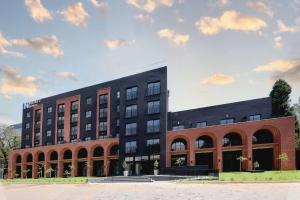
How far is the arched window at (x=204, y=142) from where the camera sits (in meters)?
60.7

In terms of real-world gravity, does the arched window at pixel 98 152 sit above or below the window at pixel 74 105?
below

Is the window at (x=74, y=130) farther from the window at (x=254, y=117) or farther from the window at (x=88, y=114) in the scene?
the window at (x=254, y=117)

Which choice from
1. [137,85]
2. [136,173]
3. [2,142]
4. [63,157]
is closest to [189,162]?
[136,173]

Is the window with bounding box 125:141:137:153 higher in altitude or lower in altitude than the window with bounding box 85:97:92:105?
lower

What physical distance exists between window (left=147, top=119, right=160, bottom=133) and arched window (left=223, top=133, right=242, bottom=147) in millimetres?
10647

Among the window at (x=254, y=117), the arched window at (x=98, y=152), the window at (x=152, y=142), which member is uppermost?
the window at (x=254, y=117)

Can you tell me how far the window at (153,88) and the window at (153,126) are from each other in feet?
14.5

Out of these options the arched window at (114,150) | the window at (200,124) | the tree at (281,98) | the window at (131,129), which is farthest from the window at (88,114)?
the tree at (281,98)

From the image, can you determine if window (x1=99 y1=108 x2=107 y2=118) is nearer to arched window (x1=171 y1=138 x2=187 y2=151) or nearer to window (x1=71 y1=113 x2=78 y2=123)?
window (x1=71 y1=113 x2=78 y2=123)

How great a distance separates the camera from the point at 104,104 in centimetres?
7869

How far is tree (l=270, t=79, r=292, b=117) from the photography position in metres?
59.0

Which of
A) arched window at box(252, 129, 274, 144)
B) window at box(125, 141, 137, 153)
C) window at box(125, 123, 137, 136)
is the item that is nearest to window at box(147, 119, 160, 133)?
window at box(125, 123, 137, 136)

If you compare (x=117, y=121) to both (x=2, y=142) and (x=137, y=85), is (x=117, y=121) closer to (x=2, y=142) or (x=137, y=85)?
(x=137, y=85)

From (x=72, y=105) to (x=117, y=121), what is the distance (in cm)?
1467
